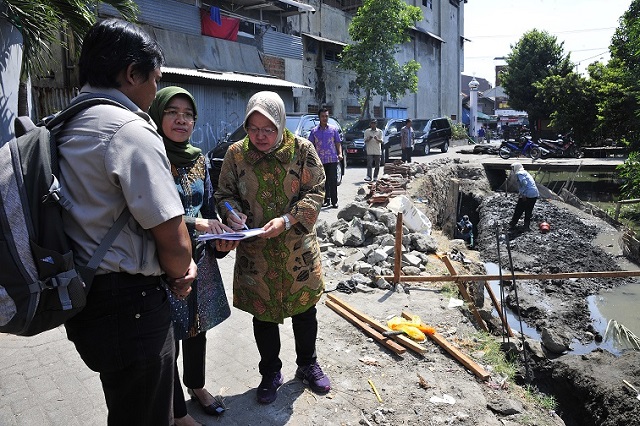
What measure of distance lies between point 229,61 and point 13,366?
14993 mm

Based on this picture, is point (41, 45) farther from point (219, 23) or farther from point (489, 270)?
point (219, 23)

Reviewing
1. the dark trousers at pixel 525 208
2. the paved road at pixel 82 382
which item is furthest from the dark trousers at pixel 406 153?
the paved road at pixel 82 382

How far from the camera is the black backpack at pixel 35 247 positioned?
4.72 ft

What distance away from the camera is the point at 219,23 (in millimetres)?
16594

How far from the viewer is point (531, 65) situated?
32844 mm

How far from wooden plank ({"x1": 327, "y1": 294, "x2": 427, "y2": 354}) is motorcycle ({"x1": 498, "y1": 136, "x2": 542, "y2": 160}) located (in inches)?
860

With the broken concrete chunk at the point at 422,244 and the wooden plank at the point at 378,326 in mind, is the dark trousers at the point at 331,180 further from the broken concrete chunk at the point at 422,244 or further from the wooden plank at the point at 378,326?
the wooden plank at the point at 378,326

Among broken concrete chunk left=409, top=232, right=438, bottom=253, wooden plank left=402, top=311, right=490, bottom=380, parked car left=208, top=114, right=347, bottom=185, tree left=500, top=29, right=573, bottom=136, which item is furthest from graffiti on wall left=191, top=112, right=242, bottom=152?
tree left=500, top=29, right=573, bottom=136

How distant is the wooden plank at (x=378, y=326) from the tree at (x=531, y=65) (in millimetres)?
31575

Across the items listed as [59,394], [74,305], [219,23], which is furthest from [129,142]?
[219,23]

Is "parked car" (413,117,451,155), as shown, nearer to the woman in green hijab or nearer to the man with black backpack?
the woman in green hijab

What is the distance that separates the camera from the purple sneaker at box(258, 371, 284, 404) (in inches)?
120

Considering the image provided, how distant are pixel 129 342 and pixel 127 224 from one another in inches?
15.8

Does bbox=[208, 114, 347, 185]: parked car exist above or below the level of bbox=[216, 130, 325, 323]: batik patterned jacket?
above
